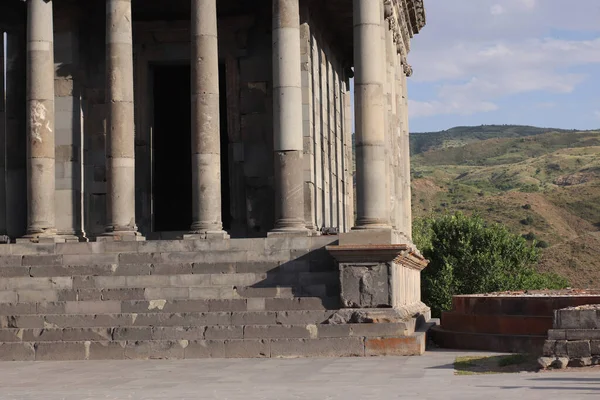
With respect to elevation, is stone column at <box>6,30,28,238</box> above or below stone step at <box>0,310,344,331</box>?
above

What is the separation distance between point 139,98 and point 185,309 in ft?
34.9

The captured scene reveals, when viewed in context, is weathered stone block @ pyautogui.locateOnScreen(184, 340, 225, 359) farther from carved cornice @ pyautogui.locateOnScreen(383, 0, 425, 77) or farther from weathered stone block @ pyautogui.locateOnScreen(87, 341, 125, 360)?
carved cornice @ pyautogui.locateOnScreen(383, 0, 425, 77)

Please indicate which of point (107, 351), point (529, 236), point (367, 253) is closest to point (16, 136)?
point (107, 351)

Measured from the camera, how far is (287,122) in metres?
26.8

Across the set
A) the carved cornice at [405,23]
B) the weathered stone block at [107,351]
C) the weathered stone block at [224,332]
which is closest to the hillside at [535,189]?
the carved cornice at [405,23]

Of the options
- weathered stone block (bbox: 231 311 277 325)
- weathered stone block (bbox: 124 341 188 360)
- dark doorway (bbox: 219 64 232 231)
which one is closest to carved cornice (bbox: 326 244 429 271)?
weathered stone block (bbox: 231 311 277 325)

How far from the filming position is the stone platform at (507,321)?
22.1m

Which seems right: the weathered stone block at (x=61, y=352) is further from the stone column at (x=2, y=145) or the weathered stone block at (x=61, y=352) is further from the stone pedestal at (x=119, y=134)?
the stone column at (x=2, y=145)

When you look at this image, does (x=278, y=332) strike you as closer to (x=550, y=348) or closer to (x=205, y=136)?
(x=550, y=348)

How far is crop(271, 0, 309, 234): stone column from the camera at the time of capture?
26516 millimetres

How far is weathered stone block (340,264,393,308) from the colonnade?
90.1 inches

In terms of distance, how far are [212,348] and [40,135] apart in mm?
9120

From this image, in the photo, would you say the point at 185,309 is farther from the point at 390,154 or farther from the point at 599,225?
the point at 599,225

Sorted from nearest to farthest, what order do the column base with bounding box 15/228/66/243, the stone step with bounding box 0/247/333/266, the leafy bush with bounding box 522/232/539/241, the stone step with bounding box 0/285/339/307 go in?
1. the stone step with bounding box 0/285/339/307
2. the stone step with bounding box 0/247/333/266
3. the column base with bounding box 15/228/66/243
4. the leafy bush with bounding box 522/232/539/241
